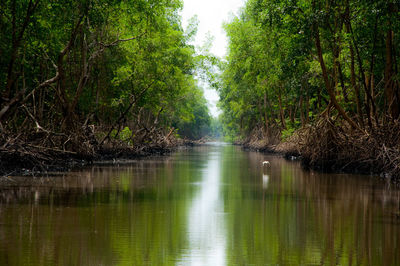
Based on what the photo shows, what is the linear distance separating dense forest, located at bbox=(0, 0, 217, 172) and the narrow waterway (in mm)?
3992

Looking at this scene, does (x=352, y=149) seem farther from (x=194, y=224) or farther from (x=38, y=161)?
(x=194, y=224)

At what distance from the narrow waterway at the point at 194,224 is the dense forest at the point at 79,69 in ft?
13.1

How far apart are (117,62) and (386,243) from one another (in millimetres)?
23866

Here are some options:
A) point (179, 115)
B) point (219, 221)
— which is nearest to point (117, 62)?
point (219, 221)

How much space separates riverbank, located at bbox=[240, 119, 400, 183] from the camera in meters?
18.0

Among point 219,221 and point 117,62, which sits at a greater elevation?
point 117,62

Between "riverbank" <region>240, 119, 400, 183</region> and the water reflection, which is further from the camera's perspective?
"riverbank" <region>240, 119, 400, 183</region>

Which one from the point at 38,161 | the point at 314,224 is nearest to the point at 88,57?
the point at 38,161

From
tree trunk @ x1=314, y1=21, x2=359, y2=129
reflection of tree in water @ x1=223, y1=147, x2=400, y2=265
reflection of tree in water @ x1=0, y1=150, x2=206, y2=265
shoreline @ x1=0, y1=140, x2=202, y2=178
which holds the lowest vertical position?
reflection of tree in water @ x1=223, y1=147, x2=400, y2=265

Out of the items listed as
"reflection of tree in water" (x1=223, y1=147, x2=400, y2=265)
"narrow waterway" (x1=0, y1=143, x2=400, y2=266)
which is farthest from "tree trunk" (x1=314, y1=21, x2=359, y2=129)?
"narrow waterway" (x1=0, y1=143, x2=400, y2=266)

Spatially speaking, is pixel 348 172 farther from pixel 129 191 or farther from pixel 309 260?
pixel 309 260

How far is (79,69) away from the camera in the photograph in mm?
26250

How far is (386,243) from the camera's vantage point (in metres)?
7.37

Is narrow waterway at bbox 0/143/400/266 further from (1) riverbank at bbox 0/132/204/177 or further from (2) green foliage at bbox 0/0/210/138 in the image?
(2) green foliage at bbox 0/0/210/138
